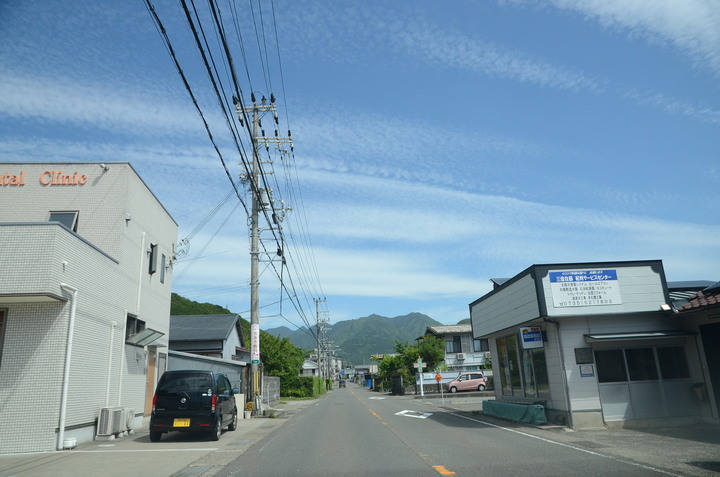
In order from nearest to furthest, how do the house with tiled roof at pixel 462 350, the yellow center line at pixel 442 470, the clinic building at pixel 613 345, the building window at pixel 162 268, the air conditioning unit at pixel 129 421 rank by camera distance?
the yellow center line at pixel 442 470 < the air conditioning unit at pixel 129 421 < the clinic building at pixel 613 345 < the building window at pixel 162 268 < the house with tiled roof at pixel 462 350

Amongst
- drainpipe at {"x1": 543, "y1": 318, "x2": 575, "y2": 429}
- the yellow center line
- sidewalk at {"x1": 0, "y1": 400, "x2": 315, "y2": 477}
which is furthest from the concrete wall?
sidewalk at {"x1": 0, "y1": 400, "x2": 315, "y2": 477}

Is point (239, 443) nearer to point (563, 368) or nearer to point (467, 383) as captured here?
point (563, 368)

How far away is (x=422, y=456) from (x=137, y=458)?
579 centimetres

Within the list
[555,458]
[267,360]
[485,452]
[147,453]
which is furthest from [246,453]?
[267,360]

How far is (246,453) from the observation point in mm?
11016

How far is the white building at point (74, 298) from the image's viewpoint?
36.4 feet

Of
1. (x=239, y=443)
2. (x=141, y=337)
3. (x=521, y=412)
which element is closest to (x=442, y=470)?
(x=239, y=443)

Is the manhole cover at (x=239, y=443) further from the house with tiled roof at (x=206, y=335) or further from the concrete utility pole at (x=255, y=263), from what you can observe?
the house with tiled roof at (x=206, y=335)

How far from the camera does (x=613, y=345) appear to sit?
50.2 feet

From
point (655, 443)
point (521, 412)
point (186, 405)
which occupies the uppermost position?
point (186, 405)

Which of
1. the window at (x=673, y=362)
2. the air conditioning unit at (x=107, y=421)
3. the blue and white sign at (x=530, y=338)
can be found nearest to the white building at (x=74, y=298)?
the air conditioning unit at (x=107, y=421)

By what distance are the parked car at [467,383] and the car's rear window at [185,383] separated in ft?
113

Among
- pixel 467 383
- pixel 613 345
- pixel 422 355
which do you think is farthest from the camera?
pixel 422 355

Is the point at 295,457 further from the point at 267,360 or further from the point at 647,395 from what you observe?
the point at 267,360
